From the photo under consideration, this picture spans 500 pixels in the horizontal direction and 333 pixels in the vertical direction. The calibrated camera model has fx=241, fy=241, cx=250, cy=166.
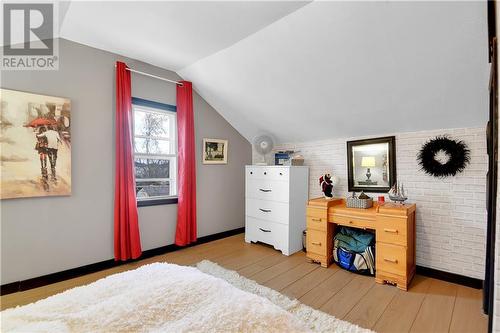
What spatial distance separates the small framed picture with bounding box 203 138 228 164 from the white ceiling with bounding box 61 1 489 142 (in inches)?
40.6

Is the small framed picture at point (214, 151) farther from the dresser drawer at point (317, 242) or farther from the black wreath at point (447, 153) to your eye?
the black wreath at point (447, 153)

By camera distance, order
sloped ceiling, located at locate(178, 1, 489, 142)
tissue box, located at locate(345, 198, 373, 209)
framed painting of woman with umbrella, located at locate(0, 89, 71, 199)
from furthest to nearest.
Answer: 1. tissue box, located at locate(345, 198, 373, 209)
2. framed painting of woman with umbrella, located at locate(0, 89, 71, 199)
3. sloped ceiling, located at locate(178, 1, 489, 142)

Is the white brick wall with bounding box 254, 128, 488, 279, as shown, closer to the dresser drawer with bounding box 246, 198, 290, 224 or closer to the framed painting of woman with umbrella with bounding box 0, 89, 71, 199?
the dresser drawer with bounding box 246, 198, 290, 224

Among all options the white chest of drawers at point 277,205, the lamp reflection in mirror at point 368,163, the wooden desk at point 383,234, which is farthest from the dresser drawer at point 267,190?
the lamp reflection in mirror at point 368,163

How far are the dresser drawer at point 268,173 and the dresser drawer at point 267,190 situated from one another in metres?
0.06

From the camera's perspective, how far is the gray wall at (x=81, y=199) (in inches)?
93.7

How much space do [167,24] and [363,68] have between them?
6.42 feet

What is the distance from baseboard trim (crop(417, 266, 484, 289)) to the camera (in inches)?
97.0

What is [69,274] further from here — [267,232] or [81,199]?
[267,232]

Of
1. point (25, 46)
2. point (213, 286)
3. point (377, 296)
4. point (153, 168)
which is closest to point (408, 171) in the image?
point (377, 296)

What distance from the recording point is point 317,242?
122 inches

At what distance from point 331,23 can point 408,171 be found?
1969 mm

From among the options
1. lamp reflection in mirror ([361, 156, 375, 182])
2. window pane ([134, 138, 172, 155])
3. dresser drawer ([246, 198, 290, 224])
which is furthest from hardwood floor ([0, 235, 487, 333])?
window pane ([134, 138, 172, 155])

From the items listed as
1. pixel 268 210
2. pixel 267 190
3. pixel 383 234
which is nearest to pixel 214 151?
pixel 267 190
